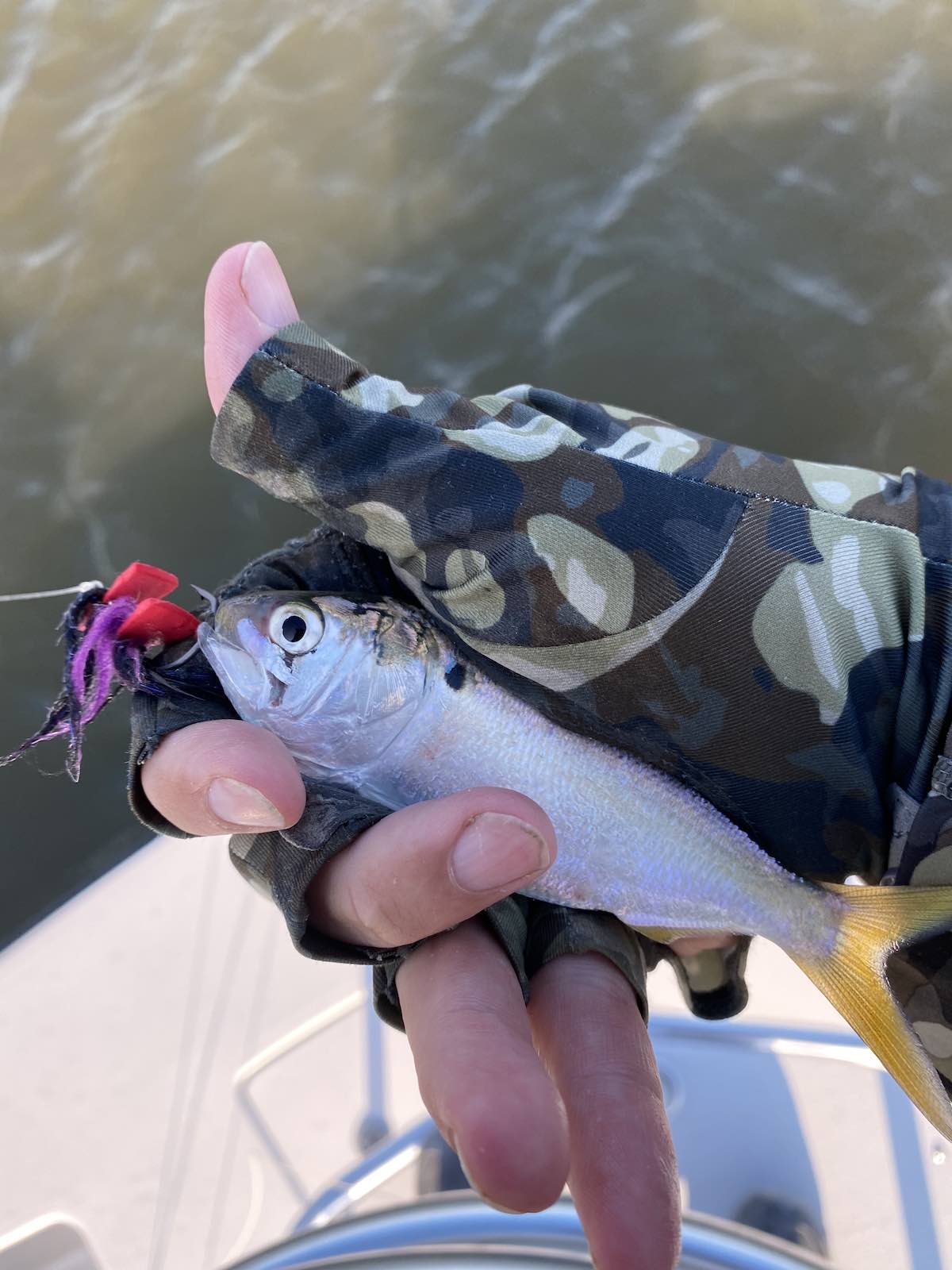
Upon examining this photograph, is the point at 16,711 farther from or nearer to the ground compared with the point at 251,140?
nearer to the ground

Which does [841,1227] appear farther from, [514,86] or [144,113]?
[144,113]

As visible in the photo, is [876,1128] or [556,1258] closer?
[556,1258]

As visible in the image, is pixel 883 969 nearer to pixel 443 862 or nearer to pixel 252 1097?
pixel 443 862

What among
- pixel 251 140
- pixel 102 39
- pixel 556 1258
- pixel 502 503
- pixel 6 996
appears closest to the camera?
pixel 556 1258

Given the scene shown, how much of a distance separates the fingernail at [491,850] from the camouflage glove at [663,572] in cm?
58

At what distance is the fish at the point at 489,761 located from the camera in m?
2.03

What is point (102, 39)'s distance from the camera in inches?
228

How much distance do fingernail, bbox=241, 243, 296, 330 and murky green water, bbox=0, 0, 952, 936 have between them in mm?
2495

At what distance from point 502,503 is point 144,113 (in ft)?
16.1

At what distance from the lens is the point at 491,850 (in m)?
1.52

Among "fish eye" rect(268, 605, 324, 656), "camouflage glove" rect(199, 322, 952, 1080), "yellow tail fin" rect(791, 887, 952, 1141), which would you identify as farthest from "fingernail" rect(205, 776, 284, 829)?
"yellow tail fin" rect(791, 887, 952, 1141)

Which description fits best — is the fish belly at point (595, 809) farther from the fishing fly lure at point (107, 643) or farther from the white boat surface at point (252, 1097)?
the white boat surface at point (252, 1097)

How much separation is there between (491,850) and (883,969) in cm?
96

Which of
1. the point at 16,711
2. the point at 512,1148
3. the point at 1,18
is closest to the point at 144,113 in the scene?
the point at 1,18
